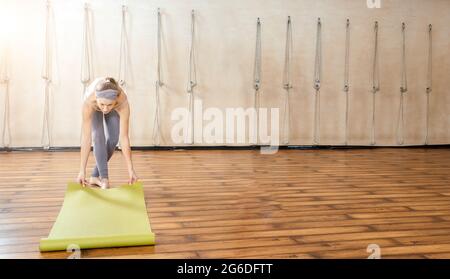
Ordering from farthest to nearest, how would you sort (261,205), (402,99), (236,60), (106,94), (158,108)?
(402,99) → (236,60) → (158,108) → (261,205) → (106,94)

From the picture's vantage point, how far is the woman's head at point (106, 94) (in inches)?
108

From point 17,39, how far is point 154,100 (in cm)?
167

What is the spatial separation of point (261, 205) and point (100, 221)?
101cm

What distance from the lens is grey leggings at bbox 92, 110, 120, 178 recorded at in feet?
10.5

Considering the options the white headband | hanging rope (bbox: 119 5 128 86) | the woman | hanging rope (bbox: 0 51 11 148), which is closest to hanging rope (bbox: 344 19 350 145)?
hanging rope (bbox: 119 5 128 86)

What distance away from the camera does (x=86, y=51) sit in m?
5.83

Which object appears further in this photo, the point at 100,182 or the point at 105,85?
the point at 100,182

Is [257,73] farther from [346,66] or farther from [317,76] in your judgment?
[346,66]

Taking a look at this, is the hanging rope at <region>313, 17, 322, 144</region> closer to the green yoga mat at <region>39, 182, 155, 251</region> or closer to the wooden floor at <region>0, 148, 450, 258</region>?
the wooden floor at <region>0, 148, 450, 258</region>

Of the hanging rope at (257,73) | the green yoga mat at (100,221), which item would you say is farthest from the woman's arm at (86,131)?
the hanging rope at (257,73)

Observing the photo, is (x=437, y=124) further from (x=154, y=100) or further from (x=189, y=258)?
(x=189, y=258)

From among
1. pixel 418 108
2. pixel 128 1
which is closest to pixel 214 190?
pixel 128 1

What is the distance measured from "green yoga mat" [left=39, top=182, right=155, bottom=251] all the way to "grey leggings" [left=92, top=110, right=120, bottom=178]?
15.6 inches

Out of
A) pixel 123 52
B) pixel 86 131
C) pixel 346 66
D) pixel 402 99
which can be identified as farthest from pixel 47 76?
pixel 402 99
